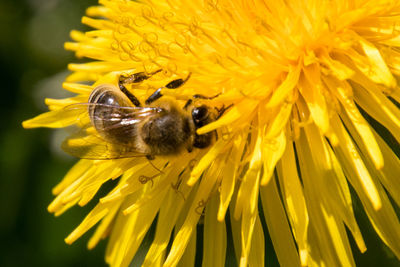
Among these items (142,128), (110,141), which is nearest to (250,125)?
(142,128)

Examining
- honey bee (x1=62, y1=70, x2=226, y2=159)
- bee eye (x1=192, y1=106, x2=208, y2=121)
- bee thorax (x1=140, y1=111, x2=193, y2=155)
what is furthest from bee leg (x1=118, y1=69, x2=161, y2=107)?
bee eye (x1=192, y1=106, x2=208, y2=121)

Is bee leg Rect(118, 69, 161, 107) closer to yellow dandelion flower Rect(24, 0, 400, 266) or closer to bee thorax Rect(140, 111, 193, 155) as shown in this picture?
yellow dandelion flower Rect(24, 0, 400, 266)

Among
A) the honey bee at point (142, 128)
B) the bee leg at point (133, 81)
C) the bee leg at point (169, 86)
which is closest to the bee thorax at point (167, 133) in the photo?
the honey bee at point (142, 128)

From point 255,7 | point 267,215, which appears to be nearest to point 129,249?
point 267,215

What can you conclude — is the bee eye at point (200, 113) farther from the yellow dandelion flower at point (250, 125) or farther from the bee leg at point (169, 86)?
the bee leg at point (169, 86)

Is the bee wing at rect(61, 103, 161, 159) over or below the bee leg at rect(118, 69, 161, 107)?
below

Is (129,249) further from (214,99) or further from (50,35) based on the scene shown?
(50,35)

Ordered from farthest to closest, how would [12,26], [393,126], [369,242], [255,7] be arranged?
[12,26] < [255,7] < [369,242] < [393,126]

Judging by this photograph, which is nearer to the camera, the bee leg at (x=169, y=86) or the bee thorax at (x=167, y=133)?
the bee thorax at (x=167, y=133)
